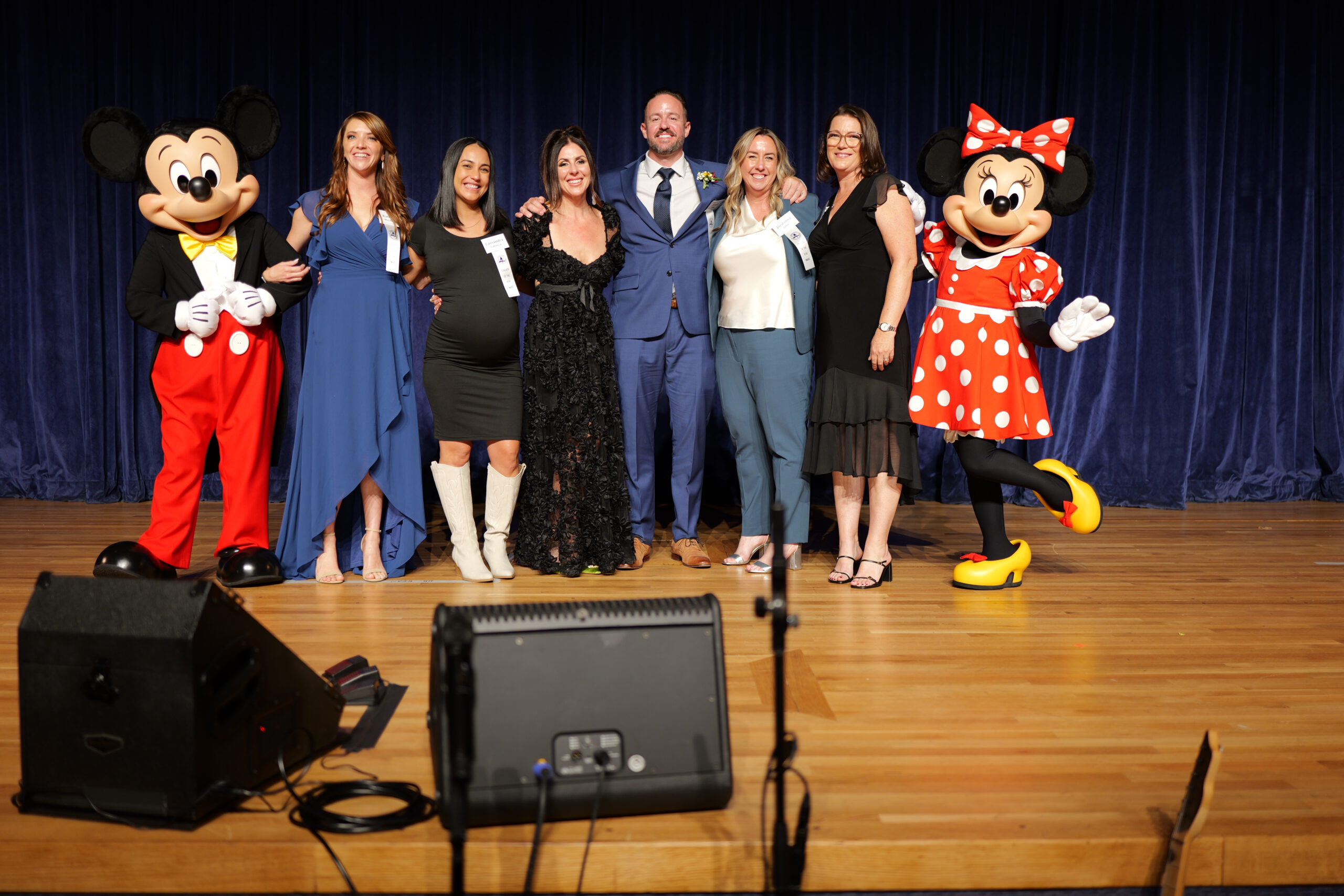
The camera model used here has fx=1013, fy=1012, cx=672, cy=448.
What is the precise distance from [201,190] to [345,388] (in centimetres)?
77

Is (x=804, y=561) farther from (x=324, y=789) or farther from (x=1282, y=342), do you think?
(x=1282, y=342)

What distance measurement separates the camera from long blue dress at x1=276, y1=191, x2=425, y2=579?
3.44 m

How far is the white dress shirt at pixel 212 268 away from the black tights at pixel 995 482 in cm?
254

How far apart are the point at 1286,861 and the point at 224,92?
18.1 feet

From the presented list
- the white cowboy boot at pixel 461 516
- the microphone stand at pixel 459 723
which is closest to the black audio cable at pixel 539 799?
the microphone stand at pixel 459 723

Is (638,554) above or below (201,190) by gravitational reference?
below

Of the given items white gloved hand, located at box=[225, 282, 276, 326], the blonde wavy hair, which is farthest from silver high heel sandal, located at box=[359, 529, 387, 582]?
the blonde wavy hair

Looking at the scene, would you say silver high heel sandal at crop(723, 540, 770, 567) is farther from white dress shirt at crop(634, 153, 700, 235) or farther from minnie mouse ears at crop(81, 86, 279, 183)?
minnie mouse ears at crop(81, 86, 279, 183)

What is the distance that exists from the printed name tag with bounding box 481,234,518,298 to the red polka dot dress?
1414mm

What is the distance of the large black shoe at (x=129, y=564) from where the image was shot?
3.17m

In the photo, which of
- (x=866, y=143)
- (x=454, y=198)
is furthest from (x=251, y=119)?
(x=866, y=143)

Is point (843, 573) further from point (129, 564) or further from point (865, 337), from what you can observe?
point (129, 564)

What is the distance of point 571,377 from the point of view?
11.6 feet

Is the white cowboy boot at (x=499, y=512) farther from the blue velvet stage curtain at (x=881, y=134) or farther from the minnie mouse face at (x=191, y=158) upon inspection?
the blue velvet stage curtain at (x=881, y=134)
